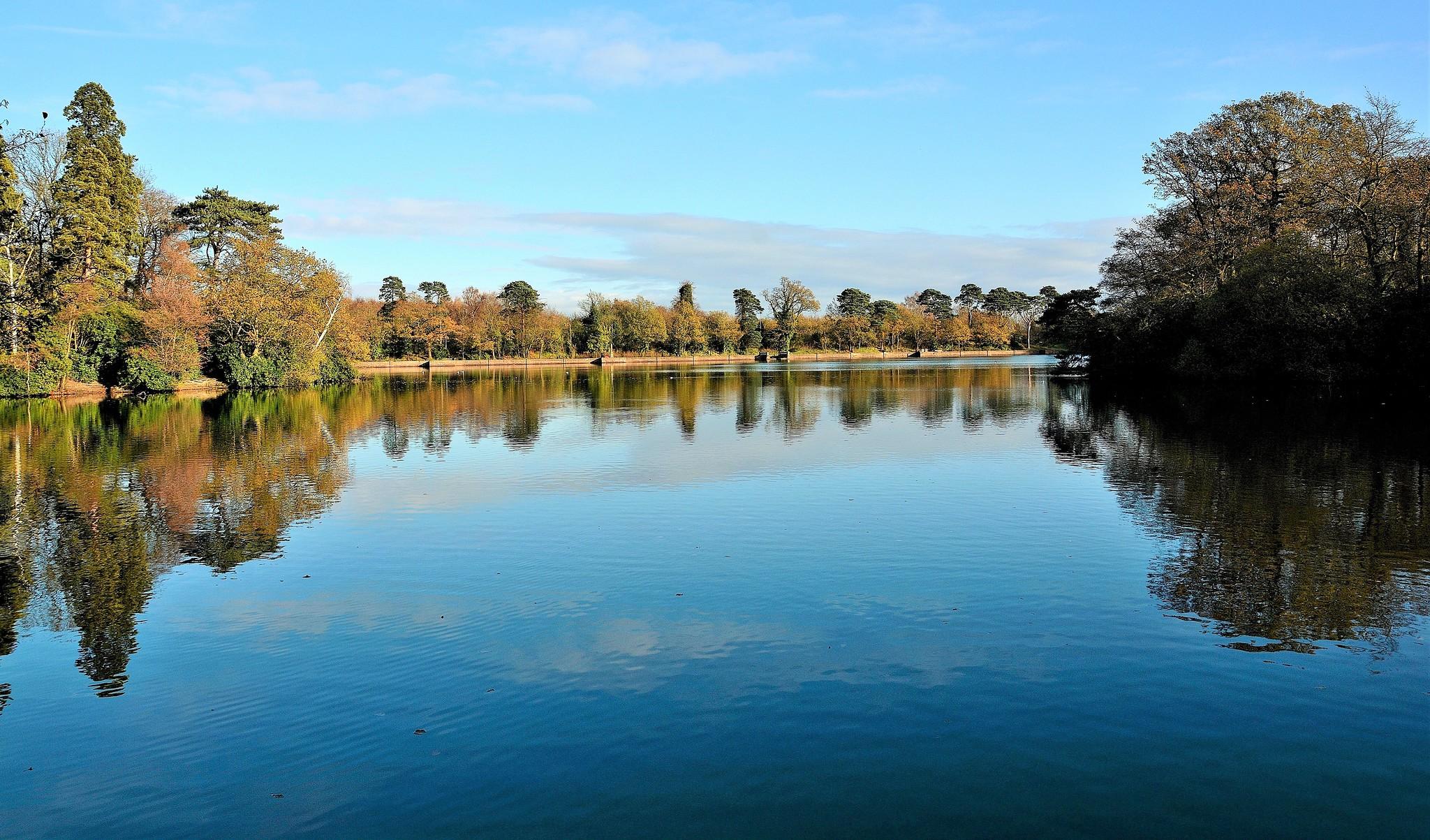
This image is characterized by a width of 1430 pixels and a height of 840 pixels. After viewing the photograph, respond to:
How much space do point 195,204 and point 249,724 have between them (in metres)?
76.8

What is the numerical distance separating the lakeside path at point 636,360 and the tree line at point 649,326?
2.22 m

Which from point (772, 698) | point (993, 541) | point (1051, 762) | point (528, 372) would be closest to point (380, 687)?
point (772, 698)

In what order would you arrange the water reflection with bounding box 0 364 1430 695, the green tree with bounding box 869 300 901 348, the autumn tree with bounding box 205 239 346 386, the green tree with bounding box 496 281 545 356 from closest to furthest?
the water reflection with bounding box 0 364 1430 695 → the autumn tree with bounding box 205 239 346 386 → the green tree with bounding box 496 281 545 356 → the green tree with bounding box 869 300 901 348

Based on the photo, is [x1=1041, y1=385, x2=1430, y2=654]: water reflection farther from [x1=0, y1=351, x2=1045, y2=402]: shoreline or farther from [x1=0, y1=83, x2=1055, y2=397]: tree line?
[x1=0, y1=351, x2=1045, y2=402]: shoreline

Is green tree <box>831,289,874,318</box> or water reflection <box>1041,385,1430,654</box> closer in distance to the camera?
water reflection <box>1041,385,1430,654</box>

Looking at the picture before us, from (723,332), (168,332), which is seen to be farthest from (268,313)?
(723,332)

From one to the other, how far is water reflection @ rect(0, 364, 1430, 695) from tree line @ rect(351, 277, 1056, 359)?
196 feet

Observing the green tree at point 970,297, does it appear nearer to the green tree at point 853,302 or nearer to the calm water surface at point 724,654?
the green tree at point 853,302

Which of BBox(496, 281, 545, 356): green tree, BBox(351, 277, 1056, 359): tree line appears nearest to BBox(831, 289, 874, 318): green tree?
BBox(351, 277, 1056, 359): tree line

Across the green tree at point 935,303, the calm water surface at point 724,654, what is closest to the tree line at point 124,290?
the calm water surface at point 724,654

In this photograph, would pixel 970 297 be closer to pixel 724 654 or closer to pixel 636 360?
pixel 636 360

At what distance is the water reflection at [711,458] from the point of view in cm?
942

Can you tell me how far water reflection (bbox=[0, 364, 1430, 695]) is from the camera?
30.9 ft

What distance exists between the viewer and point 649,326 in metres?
123
